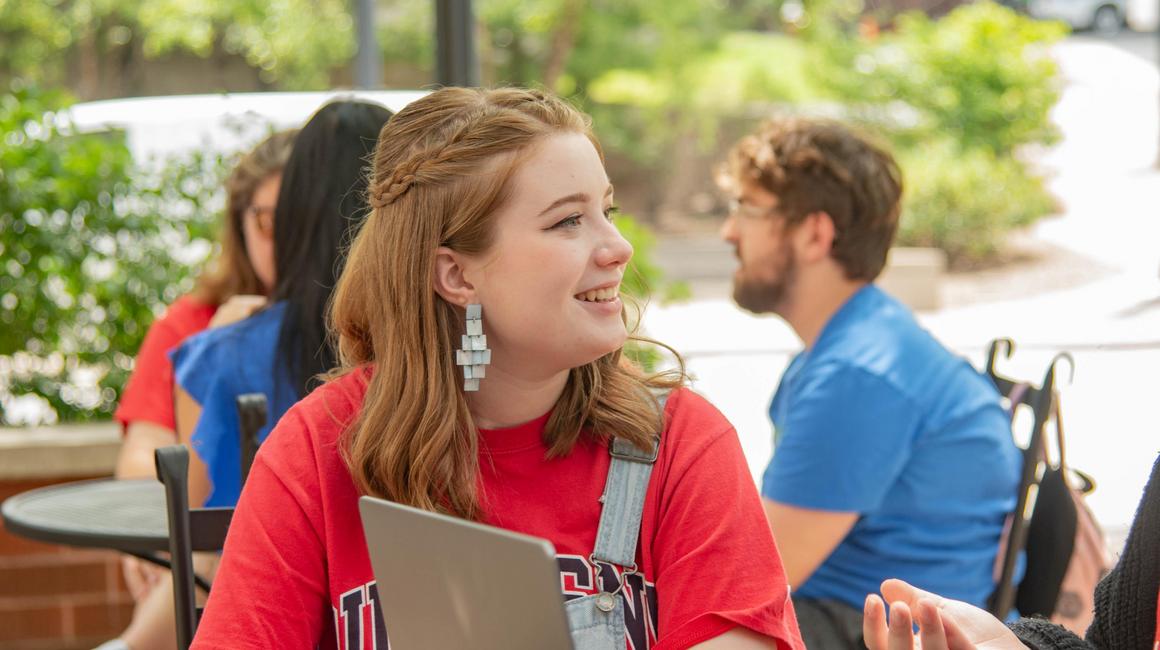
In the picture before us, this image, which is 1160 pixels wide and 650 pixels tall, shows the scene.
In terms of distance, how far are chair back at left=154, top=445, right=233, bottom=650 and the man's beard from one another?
1.34 metres

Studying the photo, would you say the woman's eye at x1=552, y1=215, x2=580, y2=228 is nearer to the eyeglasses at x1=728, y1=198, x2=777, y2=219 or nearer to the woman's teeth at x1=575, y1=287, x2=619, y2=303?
the woman's teeth at x1=575, y1=287, x2=619, y2=303

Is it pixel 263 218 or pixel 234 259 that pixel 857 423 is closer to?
pixel 263 218

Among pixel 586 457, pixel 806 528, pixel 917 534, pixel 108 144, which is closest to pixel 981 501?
pixel 917 534

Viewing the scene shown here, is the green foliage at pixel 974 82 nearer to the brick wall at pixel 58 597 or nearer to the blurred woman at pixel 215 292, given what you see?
the brick wall at pixel 58 597

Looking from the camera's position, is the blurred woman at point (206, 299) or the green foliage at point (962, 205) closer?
the blurred woman at point (206, 299)

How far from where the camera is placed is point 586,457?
1.64m

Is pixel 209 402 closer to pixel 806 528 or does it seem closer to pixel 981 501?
pixel 806 528

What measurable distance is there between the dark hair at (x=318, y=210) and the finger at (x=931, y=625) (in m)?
1.30

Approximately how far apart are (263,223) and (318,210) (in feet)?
1.62

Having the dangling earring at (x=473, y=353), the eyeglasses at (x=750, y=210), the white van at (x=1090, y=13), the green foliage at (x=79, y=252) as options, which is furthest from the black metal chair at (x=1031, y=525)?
the white van at (x=1090, y=13)

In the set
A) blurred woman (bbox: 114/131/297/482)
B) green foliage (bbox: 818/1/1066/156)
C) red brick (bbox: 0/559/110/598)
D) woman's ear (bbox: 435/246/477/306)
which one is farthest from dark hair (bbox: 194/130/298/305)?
green foliage (bbox: 818/1/1066/156)

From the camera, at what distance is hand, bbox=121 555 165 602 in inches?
121

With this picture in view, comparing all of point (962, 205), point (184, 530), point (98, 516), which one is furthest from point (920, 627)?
point (962, 205)

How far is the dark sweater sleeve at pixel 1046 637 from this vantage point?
1.58m
